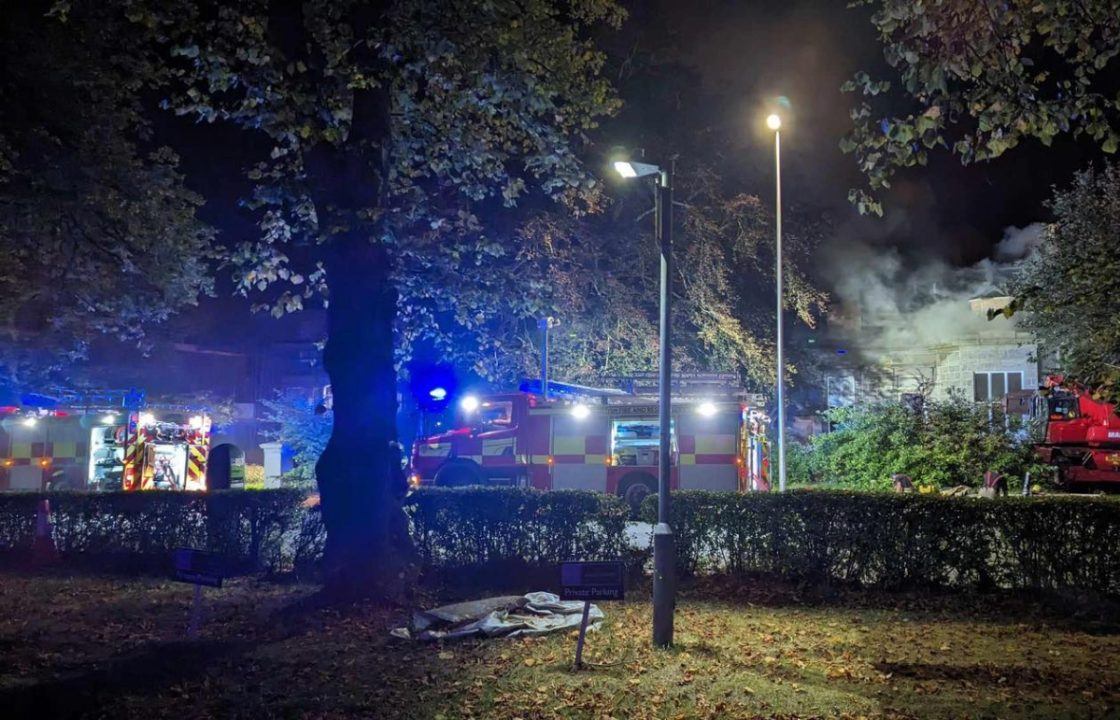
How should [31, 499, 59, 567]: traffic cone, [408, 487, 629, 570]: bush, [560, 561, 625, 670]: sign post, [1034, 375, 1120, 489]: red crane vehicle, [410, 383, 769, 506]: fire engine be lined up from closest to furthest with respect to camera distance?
[560, 561, 625, 670]: sign post
[408, 487, 629, 570]: bush
[31, 499, 59, 567]: traffic cone
[410, 383, 769, 506]: fire engine
[1034, 375, 1120, 489]: red crane vehicle

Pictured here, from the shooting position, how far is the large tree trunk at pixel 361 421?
392 inches

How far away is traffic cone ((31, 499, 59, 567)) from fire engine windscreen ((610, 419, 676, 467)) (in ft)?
36.5

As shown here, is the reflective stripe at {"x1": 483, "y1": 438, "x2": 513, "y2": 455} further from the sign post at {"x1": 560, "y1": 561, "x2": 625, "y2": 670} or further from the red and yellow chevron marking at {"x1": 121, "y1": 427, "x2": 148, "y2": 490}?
the red and yellow chevron marking at {"x1": 121, "y1": 427, "x2": 148, "y2": 490}

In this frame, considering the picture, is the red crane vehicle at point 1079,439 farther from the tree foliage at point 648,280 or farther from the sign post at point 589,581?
the sign post at point 589,581

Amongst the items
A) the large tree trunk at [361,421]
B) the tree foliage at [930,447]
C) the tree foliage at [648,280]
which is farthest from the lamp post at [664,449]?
the tree foliage at [930,447]

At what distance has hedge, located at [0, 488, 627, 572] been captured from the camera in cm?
1131

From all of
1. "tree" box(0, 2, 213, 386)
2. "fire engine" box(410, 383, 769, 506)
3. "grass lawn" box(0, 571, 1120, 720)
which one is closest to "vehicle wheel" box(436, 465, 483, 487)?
"fire engine" box(410, 383, 769, 506)

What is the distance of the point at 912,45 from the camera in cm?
635

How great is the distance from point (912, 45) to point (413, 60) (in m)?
5.62

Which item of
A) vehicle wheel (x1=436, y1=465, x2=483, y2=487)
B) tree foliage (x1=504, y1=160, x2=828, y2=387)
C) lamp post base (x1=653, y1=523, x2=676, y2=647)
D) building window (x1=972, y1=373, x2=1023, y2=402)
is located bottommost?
lamp post base (x1=653, y1=523, x2=676, y2=647)

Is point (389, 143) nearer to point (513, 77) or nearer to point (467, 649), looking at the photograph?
point (513, 77)

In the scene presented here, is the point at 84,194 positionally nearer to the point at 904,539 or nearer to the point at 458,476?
the point at 458,476

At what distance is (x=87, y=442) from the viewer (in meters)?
27.2

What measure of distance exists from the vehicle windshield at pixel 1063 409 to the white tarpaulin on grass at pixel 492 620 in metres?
20.2
